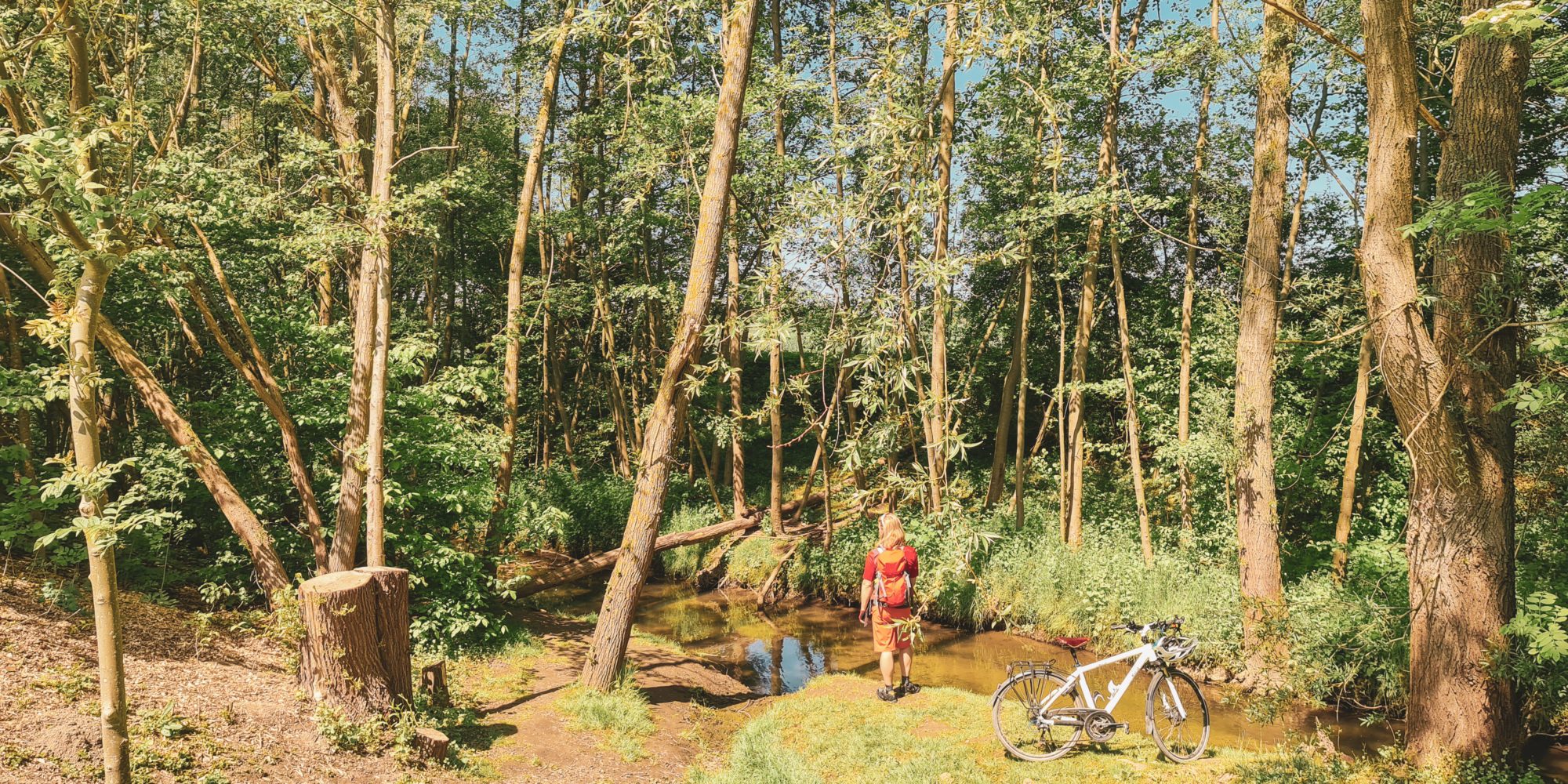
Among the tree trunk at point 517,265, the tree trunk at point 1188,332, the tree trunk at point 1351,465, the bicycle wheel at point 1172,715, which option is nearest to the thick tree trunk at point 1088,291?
the tree trunk at point 1188,332

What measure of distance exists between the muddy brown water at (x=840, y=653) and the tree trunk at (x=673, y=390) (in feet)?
10.7

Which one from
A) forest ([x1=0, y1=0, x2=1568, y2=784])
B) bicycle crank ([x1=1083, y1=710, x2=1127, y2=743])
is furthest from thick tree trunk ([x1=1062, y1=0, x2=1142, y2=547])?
bicycle crank ([x1=1083, y1=710, x2=1127, y2=743])

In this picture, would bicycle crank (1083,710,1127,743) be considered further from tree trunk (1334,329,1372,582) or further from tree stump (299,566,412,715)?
tree trunk (1334,329,1372,582)

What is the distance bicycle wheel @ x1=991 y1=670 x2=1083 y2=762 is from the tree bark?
5602 millimetres

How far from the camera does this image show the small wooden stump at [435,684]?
234 inches

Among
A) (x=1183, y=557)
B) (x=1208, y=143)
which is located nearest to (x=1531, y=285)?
(x=1183, y=557)

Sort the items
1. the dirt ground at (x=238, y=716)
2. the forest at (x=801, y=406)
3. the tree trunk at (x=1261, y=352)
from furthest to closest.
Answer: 1. the tree trunk at (x=1261, y=352)
2. the forest at (x=801, y=406)
3. the dirt ground at (x=238, y=716)

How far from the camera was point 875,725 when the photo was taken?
6504 mm

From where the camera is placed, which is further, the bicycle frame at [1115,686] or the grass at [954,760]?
the bicycle frame at [1115,686]

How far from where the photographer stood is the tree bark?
23.7 ft

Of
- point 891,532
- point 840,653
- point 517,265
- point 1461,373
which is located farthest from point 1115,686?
point 517,265

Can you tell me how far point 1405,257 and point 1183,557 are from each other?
7.38m

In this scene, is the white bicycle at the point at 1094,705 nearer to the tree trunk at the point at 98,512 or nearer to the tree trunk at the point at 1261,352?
the tree trunk at the point at 1261,352

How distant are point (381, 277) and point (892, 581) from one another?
5611 mm
